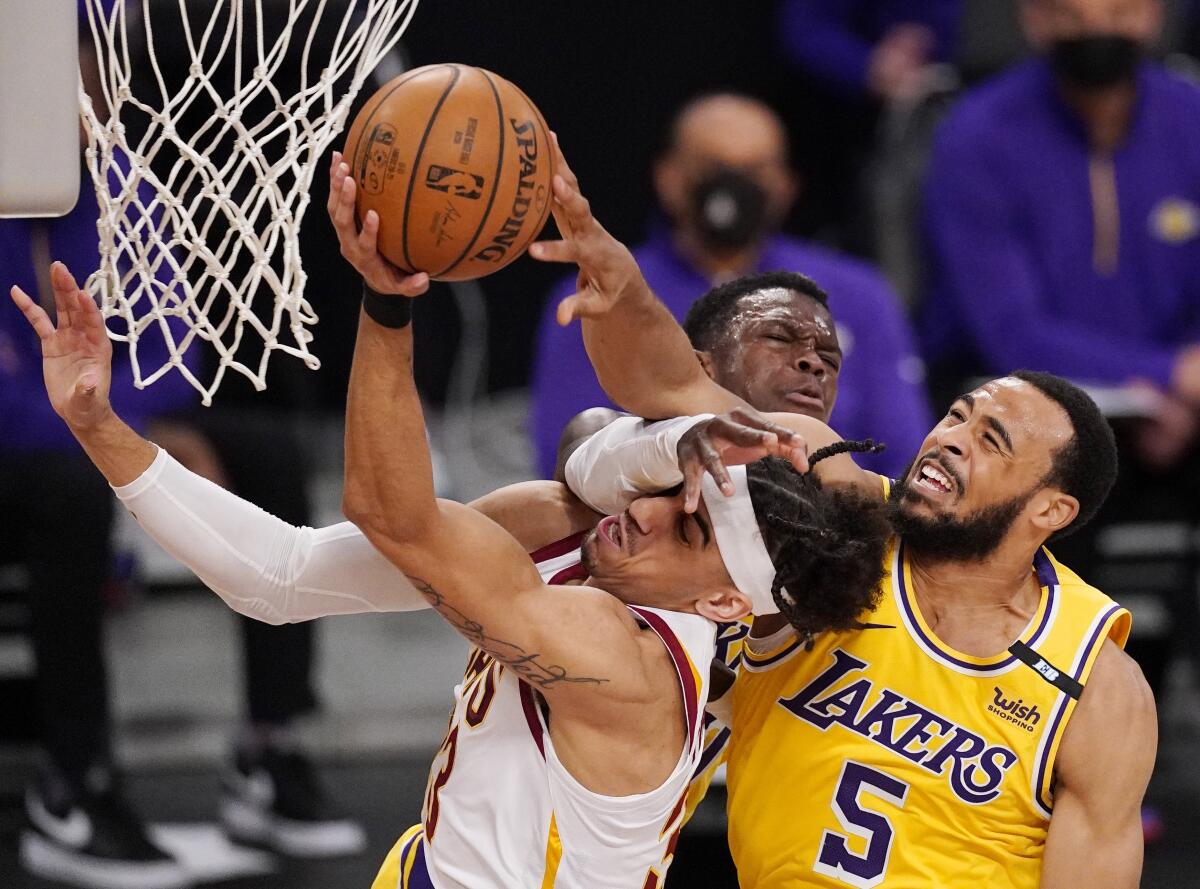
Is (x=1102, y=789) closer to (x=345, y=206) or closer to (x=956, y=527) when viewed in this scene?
(x=956, y=527)

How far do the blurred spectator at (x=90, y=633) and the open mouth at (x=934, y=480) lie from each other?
2332 mm

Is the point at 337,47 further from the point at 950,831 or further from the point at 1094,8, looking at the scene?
the point at 1094,8

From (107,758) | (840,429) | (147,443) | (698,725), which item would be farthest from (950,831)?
(107,758)

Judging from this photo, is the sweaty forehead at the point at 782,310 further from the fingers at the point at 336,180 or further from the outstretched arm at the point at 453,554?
the fingers at the point at 336,180

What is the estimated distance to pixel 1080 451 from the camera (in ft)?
10.7

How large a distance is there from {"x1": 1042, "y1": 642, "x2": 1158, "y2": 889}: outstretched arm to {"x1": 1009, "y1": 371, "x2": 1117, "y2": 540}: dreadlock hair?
316 millimetres

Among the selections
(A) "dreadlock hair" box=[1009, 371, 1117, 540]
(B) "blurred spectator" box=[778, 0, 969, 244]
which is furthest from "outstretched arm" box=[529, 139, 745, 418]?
(B) "blurred spectator" box=[778, 0, 969, 244]

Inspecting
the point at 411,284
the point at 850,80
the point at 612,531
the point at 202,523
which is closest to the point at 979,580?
the point at 612,531

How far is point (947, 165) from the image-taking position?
18.9 feet

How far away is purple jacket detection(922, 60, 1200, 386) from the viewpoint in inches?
223

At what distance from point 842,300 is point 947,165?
27.3 inches

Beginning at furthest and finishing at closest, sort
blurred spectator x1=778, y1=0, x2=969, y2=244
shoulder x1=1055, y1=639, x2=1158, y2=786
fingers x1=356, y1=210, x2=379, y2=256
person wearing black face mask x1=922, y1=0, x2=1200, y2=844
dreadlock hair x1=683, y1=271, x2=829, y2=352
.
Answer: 1. blurred spectator x1=778, y1=0, x2=969, y2=244
2. person wearing black face mask x1=922, y1=0, x2=1200, y2=844
3. dreadlock hair x1=683, y1=271, x2=829, y2=352
4. shoulder x1=1055, y1=639, x2=1158, y2=786
5. fingers x1=356, y1=210, x2=379, y2=256

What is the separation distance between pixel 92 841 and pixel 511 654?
2536 mm

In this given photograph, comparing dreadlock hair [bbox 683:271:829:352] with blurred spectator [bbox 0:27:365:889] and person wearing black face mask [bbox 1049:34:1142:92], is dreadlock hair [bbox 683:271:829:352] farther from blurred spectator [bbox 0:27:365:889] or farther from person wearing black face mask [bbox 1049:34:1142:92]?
person wearing black face mask [bbox 1049:34:1142:92]
